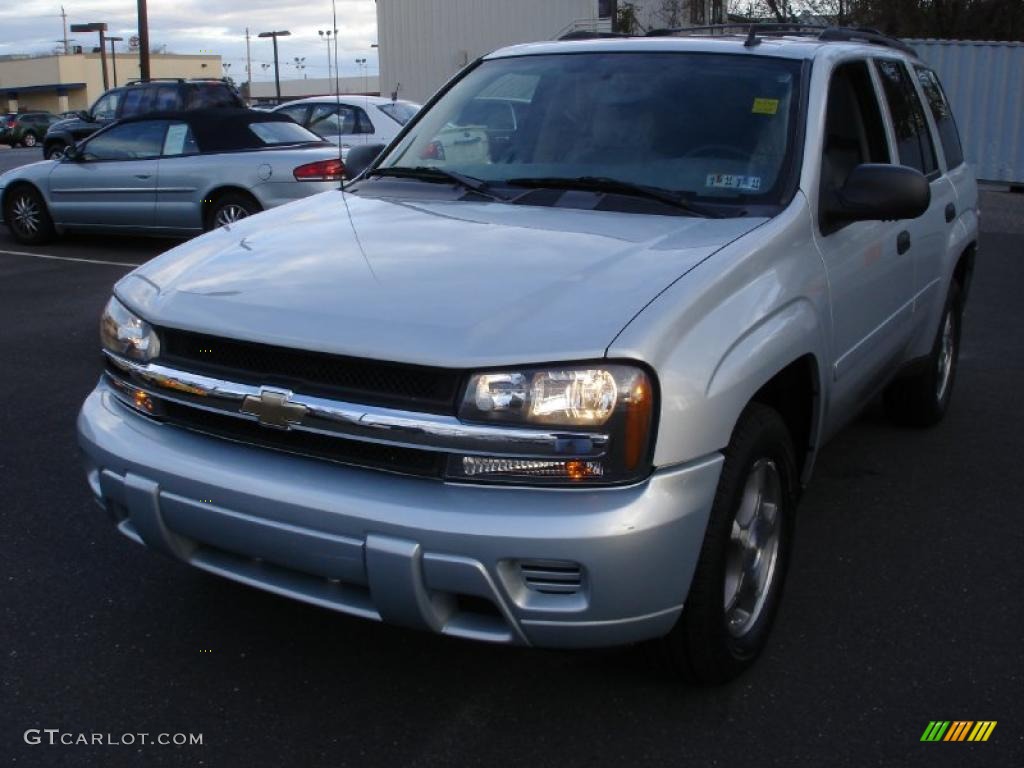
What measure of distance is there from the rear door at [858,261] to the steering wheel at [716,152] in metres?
0.27

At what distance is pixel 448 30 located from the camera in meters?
33.4

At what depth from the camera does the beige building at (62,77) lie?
85.7 m

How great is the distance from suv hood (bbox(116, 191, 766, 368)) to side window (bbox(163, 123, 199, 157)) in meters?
8.15

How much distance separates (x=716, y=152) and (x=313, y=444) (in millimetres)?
1793

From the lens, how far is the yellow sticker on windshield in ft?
13.1

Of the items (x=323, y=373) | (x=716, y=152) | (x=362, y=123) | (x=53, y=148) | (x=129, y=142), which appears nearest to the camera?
(x=323, y=373)

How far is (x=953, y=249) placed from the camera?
535cm

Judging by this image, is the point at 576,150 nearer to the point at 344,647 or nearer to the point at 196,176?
the point at 344,647

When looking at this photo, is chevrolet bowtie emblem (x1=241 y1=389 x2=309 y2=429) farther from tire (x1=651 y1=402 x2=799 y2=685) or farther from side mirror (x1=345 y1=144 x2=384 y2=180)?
side mirror (x1=345 y1=144 x2=384 y2=180)

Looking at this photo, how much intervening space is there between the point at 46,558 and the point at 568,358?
7.84 ft

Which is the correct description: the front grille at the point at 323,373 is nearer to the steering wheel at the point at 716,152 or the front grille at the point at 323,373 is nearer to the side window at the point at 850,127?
the steering wheel at the point at 716,152

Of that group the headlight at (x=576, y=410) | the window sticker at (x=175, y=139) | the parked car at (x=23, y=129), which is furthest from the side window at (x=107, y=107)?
the parked car at (x=23, y=129)

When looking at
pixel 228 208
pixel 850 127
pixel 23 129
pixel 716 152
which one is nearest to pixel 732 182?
pixel 716 152

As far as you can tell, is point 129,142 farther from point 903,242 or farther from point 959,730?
point 959,730
